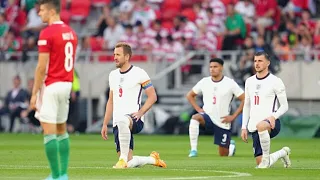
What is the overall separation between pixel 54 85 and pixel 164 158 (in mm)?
7506

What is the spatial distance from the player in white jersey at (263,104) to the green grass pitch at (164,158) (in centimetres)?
37

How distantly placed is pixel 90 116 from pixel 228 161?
1594cm

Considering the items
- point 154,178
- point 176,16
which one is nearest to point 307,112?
point 176,16

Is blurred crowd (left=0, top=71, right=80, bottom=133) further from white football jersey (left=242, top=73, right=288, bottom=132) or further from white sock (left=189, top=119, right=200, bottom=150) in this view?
white football jersey (left=242, top=73, right=288, bottom=132)

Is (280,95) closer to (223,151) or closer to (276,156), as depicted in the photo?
(276,156)

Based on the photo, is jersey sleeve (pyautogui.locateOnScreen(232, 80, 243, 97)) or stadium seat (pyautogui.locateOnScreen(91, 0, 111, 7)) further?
stadium seat (pyautogui.locateOnScreen(91, 0, 111, 7))

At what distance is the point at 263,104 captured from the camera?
55.9ft

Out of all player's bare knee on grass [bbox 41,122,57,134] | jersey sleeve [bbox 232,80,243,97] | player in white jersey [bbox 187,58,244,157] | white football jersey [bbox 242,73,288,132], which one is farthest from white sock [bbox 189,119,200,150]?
player's bare knee on grass [bbox 41,122,57,134]

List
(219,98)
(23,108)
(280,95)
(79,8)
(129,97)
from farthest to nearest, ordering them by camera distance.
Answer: (79,8) < (23,108) < (219,98) < (280,95) < (129,97)

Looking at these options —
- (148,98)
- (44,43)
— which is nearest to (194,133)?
(148,98)

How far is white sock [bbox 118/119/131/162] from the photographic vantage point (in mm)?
15891

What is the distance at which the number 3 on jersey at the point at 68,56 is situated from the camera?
41.8 feet

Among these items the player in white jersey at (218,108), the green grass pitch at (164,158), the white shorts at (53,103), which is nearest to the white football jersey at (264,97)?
the green grass pitch at (164,158)

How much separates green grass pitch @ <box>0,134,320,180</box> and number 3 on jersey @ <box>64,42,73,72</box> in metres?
1.74
